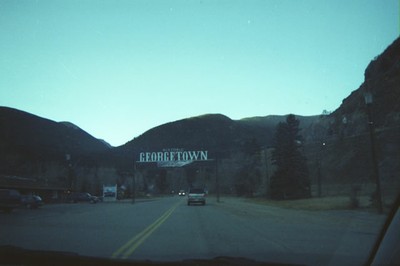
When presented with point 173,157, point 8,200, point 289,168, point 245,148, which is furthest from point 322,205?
point 245,148

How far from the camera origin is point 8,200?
2953 centimetres

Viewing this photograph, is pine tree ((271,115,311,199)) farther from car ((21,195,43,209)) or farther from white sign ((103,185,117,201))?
white sign ((103,185,117,201))

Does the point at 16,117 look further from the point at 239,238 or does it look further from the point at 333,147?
the point at 239,238

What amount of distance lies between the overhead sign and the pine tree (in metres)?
13.7

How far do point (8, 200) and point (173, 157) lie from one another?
126ft

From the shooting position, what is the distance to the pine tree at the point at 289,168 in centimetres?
5416

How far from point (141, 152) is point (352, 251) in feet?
202

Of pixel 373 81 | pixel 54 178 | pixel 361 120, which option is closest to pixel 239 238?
pixel 373 81

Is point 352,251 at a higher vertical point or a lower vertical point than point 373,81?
lower

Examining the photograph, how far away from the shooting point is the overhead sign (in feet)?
217

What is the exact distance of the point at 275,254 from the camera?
8805 mm

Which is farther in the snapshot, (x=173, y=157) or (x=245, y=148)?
(x=245, y=148)

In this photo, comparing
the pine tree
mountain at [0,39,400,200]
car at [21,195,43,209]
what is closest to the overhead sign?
mountain at [0,39,400,200]

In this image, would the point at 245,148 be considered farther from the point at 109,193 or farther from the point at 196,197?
the point at 196,197
